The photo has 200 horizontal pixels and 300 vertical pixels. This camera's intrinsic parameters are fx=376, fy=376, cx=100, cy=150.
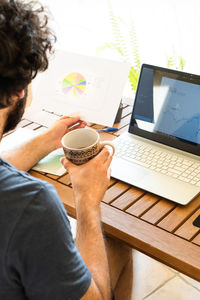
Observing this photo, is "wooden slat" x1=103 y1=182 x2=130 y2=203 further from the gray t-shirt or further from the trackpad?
the gray t-shirt

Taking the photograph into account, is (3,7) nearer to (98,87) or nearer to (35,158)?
(35,158)

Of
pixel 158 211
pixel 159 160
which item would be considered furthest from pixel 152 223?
pixel 159 160

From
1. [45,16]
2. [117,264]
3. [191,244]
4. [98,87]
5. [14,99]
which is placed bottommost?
[117,264]

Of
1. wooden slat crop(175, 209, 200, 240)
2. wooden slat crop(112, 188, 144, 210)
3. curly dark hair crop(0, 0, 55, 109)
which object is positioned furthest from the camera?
wooden slat crop(112, 188, 144, 210)

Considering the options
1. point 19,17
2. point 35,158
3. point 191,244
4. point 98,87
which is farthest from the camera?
point 98,87

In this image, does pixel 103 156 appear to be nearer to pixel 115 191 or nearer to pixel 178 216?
pixel 115 191

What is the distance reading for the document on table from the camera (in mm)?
1178

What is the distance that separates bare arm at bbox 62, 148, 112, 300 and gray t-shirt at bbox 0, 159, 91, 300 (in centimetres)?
9

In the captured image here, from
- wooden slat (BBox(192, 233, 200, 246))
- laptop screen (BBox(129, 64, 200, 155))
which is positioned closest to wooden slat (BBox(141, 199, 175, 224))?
wooden slat (BBox(192, 233, 200, 246))

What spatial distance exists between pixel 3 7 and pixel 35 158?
2.02 feet

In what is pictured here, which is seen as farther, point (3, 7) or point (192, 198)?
point (192, 198)

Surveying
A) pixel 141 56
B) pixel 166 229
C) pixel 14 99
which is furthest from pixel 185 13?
pixel 14 99

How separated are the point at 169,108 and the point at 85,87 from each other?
0.33 m

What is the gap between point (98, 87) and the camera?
53.4 inches
